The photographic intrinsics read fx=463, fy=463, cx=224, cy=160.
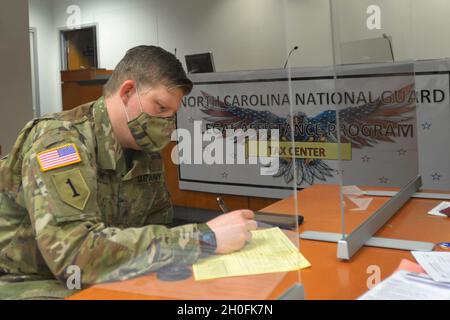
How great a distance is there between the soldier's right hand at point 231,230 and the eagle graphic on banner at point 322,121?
0.83ft

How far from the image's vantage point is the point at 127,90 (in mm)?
1097

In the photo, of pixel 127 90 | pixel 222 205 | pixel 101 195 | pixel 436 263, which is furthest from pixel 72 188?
pixel 436 263

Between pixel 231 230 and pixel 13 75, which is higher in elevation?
pixel 13 75

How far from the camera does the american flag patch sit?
0.96 metres

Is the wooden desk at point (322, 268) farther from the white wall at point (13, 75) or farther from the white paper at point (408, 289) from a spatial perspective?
the white wall at point (13, 75)

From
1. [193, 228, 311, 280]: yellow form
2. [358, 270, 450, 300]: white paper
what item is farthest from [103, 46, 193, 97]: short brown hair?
[358, 270, 450, 300]: white paper

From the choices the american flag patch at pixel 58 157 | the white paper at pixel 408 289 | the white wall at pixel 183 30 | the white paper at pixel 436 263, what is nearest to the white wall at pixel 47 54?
the white wall at pixel 183 30

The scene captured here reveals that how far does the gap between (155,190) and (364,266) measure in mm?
582

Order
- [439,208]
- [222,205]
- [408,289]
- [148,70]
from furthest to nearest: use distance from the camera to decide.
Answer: [439,208] < [222,205] < [148,70] < [408,289]

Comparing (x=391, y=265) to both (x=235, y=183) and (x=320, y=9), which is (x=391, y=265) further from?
(x=320, y=9)

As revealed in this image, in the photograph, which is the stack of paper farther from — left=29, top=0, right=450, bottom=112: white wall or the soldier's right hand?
left=29, top=0, right=450, bottom=112: white wall

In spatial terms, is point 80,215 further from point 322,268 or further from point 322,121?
point 322,121

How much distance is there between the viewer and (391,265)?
113 cm

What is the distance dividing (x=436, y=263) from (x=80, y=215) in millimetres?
827
